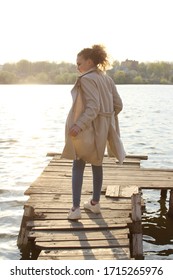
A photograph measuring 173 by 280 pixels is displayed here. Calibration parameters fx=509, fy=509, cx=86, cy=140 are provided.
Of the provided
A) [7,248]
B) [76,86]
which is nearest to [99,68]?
[76,86]

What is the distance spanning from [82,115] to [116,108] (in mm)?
634

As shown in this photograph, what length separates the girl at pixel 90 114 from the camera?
6.31 m

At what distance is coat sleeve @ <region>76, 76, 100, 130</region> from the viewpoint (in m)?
6.29

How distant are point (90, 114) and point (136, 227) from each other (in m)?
1.73

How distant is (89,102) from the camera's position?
6.31m

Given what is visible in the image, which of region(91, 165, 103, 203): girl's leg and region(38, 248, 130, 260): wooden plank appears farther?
region(91, 165, 103, 203): girl's leg

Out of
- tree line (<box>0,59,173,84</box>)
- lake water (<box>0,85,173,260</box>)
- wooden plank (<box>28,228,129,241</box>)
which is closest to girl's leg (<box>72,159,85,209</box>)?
wooden plank (<box>28,228,129,241</box>)

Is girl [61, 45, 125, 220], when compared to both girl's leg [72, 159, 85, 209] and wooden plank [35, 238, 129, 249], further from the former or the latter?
wooden plank [35, 238, 129, 249]

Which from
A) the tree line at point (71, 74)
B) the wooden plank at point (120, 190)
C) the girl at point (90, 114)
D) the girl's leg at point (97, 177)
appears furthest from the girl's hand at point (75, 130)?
the tree line at point (71, 74)

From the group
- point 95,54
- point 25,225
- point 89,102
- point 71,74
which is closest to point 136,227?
point 25,225

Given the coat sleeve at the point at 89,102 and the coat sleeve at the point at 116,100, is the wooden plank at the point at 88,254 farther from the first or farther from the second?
the coat sleeve at the point at 116,100

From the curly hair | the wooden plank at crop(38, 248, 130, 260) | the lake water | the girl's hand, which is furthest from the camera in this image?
the lake water

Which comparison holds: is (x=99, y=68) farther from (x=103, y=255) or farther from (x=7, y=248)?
(x=7, y=248)

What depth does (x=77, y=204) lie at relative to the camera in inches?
269
